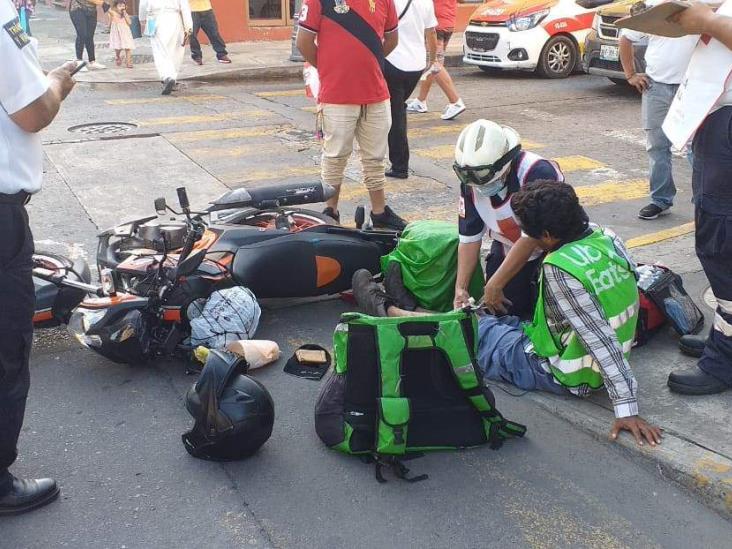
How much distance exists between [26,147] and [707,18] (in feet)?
8.83

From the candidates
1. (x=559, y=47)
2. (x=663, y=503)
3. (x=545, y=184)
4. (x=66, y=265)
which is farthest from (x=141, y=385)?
(x=559, y=47)

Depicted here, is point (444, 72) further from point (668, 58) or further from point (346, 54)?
point (668, 58)

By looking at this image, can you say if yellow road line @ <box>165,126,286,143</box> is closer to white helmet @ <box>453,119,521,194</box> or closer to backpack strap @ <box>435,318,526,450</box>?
white helmet @ <box>453,119,521,194</box>

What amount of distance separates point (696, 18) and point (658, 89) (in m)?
2.57

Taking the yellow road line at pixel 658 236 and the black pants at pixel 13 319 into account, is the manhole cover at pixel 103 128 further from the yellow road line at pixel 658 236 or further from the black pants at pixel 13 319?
the black pants at pixel 13 319

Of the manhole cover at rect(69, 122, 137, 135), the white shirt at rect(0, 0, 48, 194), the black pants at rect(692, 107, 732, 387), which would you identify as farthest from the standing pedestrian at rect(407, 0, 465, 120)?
the white shirt at rect(0, 0, 48, 194)

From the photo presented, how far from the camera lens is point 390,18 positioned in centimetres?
616

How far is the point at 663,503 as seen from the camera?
333 centimetres

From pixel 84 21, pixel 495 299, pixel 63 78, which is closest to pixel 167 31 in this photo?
pixel 84 21

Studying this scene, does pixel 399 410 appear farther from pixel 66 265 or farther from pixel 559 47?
pixel 559 47

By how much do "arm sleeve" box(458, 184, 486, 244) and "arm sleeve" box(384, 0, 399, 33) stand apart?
218 cm

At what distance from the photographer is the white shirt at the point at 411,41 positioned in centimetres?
739

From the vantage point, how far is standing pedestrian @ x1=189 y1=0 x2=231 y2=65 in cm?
1403

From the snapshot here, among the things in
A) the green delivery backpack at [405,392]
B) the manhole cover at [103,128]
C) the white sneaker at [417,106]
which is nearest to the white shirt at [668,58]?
the green delivery backpack at [405,392]
